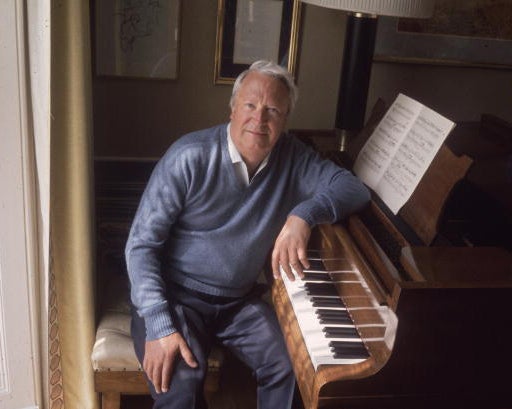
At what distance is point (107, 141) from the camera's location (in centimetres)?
219

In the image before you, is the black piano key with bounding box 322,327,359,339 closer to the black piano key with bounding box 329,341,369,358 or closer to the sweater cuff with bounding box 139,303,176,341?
the black piano key with bounding box 329,341,369,358

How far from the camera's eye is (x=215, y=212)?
1656 mm

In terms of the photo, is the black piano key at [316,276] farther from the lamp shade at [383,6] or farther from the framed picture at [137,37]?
the framed picture at [137,37]

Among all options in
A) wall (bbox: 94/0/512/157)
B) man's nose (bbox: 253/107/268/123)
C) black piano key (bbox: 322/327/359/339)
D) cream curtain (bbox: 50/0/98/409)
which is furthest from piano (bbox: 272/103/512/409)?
wall (bbox: 94/0/512/157)

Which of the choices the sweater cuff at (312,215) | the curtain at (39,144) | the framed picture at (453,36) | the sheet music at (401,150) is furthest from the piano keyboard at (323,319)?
the framed picture at (453,36)

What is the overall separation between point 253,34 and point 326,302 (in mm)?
1120

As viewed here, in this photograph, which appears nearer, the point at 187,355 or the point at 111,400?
the point at 187,355

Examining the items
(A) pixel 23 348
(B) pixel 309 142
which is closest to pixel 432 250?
(B) pixel 309 142

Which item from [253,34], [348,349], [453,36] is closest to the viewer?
[348,349]

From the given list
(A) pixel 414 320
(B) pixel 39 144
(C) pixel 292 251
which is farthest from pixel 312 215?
(B) pixel 39 144

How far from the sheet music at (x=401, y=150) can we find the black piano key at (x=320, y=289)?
268mm

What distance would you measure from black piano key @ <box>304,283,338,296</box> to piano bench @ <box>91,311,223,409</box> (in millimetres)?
386

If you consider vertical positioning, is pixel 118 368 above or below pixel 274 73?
below

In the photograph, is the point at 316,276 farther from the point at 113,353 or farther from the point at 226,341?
the point at 113,353
